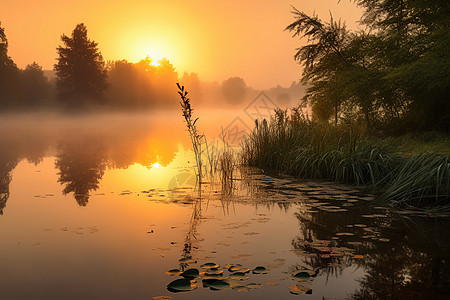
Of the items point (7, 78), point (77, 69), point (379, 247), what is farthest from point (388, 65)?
point (7, 78)

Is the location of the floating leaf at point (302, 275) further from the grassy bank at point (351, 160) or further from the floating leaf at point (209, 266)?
the grassy bank at point (351, 160)

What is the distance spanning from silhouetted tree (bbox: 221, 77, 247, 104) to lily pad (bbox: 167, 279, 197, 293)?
155 meters

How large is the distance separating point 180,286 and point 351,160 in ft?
21.3

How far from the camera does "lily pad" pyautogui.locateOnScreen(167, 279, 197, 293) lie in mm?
3984

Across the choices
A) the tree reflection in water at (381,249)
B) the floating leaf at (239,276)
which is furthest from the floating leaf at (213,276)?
the tree reflection in water at (381,249)

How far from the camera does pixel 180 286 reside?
13.2 ft

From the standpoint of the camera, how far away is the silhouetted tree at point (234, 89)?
158m

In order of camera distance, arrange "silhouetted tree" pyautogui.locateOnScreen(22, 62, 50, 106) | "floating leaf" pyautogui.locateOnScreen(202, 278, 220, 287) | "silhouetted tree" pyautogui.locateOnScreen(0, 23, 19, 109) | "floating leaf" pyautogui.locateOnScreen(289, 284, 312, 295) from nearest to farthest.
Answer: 1. "floating leaf" pyautogui.locateOnScreen(289, 284, 312, 295)
2. "floating leaf" pyautogui.locateOnScreen(202, 278, 220, 287)
3. "silhouetted tree" pyautogui.locateOnScreen(0, 23, 19, 109)
4. "silhouetted tree" pyautogui.locateOnScreen(22, 62, 50, 106)

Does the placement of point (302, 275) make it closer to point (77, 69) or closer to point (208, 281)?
point (208, 281)

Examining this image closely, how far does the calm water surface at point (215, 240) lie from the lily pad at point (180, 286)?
2.5 inches

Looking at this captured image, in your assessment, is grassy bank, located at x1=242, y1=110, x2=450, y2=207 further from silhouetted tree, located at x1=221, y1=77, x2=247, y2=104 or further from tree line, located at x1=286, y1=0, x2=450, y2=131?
silhouetted tree, located at x1=221, y1=77, x2=247, y2=104

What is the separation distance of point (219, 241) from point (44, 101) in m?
57.7

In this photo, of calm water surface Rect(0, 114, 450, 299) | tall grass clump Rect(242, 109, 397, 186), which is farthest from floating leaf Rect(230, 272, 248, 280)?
tall grass clump Rect(242, 109, 397, 186)

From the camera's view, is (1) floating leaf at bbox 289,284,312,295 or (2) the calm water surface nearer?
(1) floating leaf at bbox 289,284,312,295
